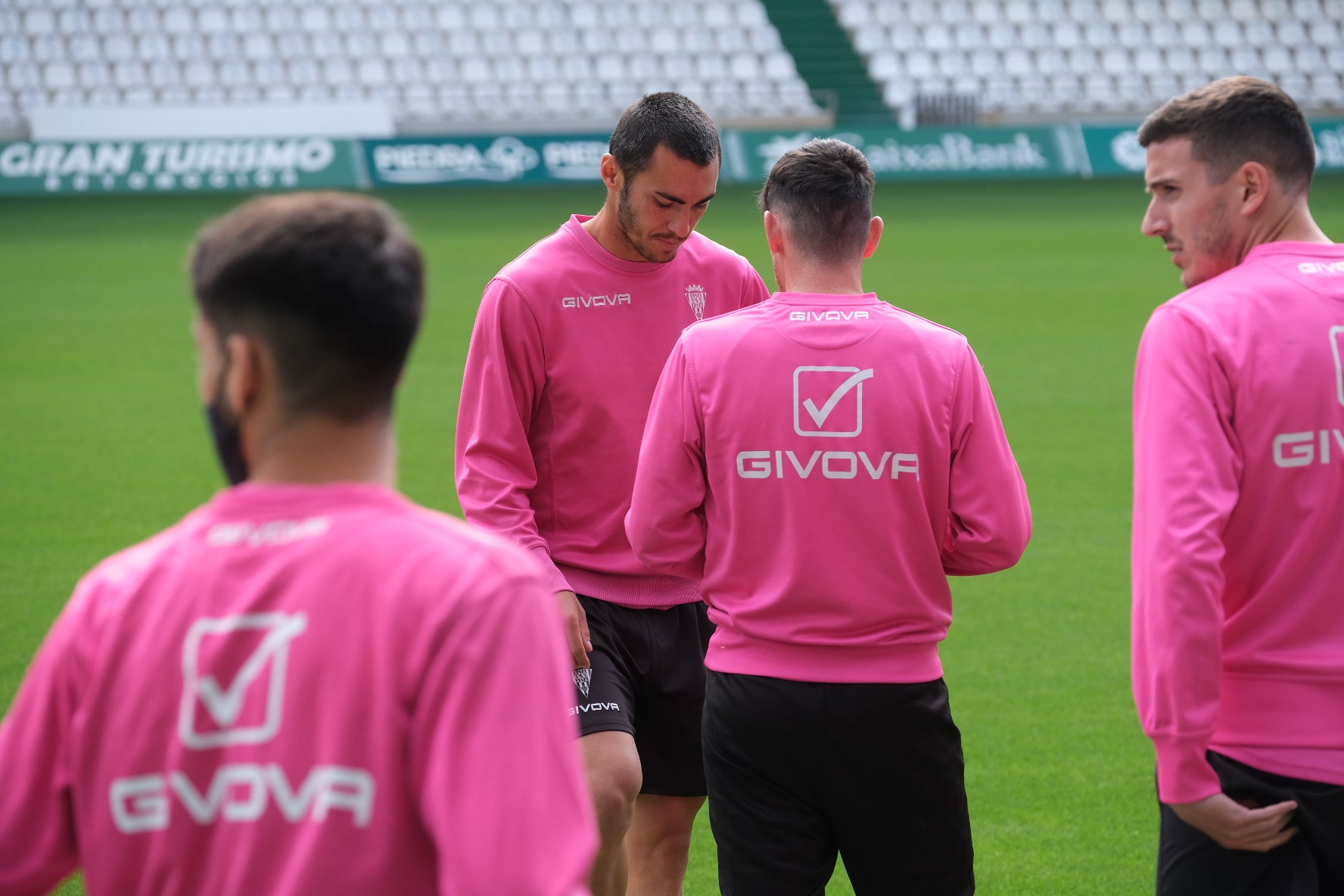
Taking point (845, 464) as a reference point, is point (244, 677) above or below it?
above

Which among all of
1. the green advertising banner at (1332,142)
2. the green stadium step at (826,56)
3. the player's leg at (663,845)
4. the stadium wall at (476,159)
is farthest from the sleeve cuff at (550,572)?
the green stadium step at (826,56)

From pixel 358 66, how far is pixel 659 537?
996 inches

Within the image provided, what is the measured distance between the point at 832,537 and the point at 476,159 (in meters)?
20.4

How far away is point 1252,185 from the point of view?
2553 mm

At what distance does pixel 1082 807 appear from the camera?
4.92 metres

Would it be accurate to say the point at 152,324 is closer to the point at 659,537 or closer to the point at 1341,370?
the point at 659,537

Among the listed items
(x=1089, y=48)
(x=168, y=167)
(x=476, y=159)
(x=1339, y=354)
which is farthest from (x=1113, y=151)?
(x=1339, y=354)

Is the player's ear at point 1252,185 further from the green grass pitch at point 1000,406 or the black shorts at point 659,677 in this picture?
the black shorts at point 659,677

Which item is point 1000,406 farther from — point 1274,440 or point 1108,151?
point 1108,151

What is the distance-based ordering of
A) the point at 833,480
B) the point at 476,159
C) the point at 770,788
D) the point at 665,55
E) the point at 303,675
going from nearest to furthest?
the point at 303,675
the point at 833,480
the point at 770,788
the point at 476,159
the point at 665,55

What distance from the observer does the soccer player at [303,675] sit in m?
1.47

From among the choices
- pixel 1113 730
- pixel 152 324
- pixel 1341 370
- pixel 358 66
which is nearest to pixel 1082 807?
pixel 1113 730

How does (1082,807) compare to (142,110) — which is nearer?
(1082,807)

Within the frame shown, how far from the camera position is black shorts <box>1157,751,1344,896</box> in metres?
2.42
